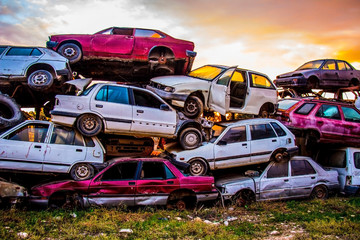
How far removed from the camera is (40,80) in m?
7.84

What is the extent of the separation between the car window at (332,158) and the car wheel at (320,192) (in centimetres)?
118

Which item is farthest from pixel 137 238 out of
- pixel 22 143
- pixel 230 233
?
pixel 22 143

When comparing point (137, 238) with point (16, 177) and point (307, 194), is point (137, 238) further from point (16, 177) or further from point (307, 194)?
point (307, 194)

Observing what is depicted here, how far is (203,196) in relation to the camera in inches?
260

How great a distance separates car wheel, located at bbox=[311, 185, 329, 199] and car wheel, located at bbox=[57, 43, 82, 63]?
24.8 ft

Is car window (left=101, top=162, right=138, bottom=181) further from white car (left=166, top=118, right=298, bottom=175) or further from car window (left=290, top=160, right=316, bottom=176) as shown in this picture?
car window (left=290, top=160, right=316, bottom=176)

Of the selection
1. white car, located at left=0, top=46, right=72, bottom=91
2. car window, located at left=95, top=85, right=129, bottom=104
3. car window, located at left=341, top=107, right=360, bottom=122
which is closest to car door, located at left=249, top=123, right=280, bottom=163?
car window, located at left=341, top=107, right=360, bottom=122

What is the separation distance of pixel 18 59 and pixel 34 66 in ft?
1.47

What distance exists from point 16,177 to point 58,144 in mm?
1345

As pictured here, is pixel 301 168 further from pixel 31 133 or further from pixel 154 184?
pixel 31 133

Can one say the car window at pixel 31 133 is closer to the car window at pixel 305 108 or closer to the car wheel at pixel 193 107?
the car wheel at pixel 193 107

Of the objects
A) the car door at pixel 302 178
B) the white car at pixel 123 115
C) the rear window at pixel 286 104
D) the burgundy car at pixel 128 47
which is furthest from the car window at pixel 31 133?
the rear window at pixel 286 104

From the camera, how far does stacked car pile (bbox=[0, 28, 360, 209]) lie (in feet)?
20.7

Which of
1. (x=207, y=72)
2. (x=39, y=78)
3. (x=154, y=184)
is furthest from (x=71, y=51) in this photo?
(x=154, y=184)
